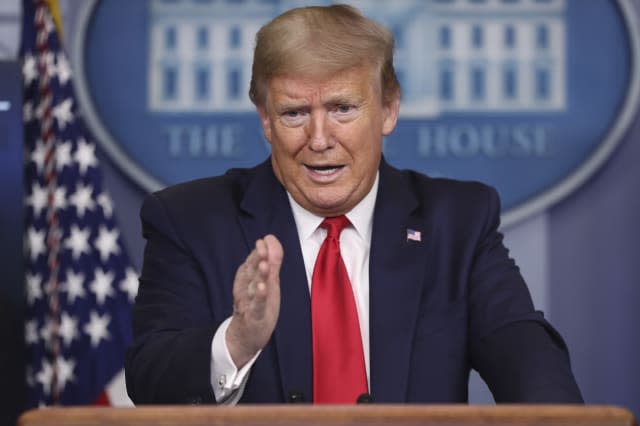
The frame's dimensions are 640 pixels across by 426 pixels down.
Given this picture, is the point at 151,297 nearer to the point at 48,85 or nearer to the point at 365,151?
the point at 365,151

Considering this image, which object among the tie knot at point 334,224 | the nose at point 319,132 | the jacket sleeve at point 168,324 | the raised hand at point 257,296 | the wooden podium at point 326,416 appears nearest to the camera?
the wooden podium at point 326,416

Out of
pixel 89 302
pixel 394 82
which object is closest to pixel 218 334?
pixel 394 82

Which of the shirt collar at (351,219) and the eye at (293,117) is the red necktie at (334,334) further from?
the eye at (293,117)

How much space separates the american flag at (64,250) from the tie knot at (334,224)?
1808 millimetres

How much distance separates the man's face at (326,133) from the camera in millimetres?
2051

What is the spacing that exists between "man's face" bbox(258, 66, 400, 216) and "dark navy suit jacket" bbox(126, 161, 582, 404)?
0.11 m

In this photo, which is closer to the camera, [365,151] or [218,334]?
[218,334]

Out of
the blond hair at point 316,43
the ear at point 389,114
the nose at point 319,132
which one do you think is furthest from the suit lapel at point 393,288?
the blond hair at point 316,43

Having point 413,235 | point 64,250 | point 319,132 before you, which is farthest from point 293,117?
point 64,250

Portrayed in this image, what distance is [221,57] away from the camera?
3.97 metres

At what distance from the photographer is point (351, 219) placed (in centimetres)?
221

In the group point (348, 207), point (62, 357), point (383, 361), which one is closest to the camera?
point (383, 361)

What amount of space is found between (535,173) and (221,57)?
50.1 inches

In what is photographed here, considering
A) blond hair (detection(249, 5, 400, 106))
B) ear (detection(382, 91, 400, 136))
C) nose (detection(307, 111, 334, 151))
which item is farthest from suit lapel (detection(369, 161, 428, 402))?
blond hair (detection(249, 5, 400, 106))
